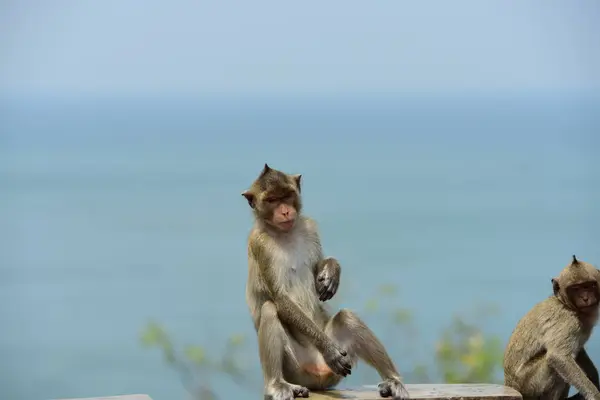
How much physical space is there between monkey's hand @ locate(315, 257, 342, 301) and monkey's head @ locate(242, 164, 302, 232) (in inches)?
17.7

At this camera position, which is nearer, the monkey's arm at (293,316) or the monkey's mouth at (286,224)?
the monkey's arm at (293,316)

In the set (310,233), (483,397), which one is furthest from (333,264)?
(483,397)

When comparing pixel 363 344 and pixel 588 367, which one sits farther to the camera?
pixel 588 367

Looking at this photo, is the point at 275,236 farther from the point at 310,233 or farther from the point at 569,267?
the point at 569,267

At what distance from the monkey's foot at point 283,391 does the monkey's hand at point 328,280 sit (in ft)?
2.68

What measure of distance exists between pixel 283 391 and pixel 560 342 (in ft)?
8.09

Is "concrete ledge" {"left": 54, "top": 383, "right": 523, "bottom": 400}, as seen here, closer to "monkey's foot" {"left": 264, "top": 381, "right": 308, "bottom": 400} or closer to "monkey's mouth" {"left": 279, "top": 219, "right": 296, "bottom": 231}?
"monkey's foot" {"left": 264, "top": 381, "right": 308, "bottom": 400}

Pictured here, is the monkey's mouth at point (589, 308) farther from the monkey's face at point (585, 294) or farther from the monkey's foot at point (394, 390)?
the monkey's foot at point (394, 390)

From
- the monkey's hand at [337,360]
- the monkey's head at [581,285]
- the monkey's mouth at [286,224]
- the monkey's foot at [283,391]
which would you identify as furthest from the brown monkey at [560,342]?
the monkey's mouth at [286,224]

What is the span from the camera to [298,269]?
10.4m

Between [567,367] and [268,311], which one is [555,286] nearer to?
[567,367]

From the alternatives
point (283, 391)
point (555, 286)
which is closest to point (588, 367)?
point (555, 286)

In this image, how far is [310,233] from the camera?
10547 millimetres

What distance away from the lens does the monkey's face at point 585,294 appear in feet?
34.3
